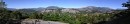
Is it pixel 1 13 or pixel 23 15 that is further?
pixel 23 15

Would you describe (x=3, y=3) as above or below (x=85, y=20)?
above

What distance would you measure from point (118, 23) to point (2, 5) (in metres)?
16.1

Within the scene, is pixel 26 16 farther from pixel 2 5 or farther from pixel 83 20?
pixel 83 20

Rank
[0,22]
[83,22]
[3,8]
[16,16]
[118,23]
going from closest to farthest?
[118,23]
[0,22]
[83,22]
[3,8]
[16,16]

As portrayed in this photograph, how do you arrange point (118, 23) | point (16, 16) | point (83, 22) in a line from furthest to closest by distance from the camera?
point (16, 16), point (83, 22), point (118, 23)

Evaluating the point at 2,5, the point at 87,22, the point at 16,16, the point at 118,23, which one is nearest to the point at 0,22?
the point at 2,5

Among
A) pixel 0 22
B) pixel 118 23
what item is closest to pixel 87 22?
pixel 0 22

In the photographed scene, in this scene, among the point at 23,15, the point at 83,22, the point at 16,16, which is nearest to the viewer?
the point at 83,22

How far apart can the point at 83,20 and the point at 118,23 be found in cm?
1174

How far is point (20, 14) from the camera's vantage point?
84.7ft

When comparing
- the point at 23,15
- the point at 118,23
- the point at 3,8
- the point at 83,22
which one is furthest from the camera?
the point at 23,15

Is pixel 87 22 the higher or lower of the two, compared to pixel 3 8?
lower

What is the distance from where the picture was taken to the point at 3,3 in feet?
71.8

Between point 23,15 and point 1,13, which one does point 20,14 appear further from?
point 1,13
